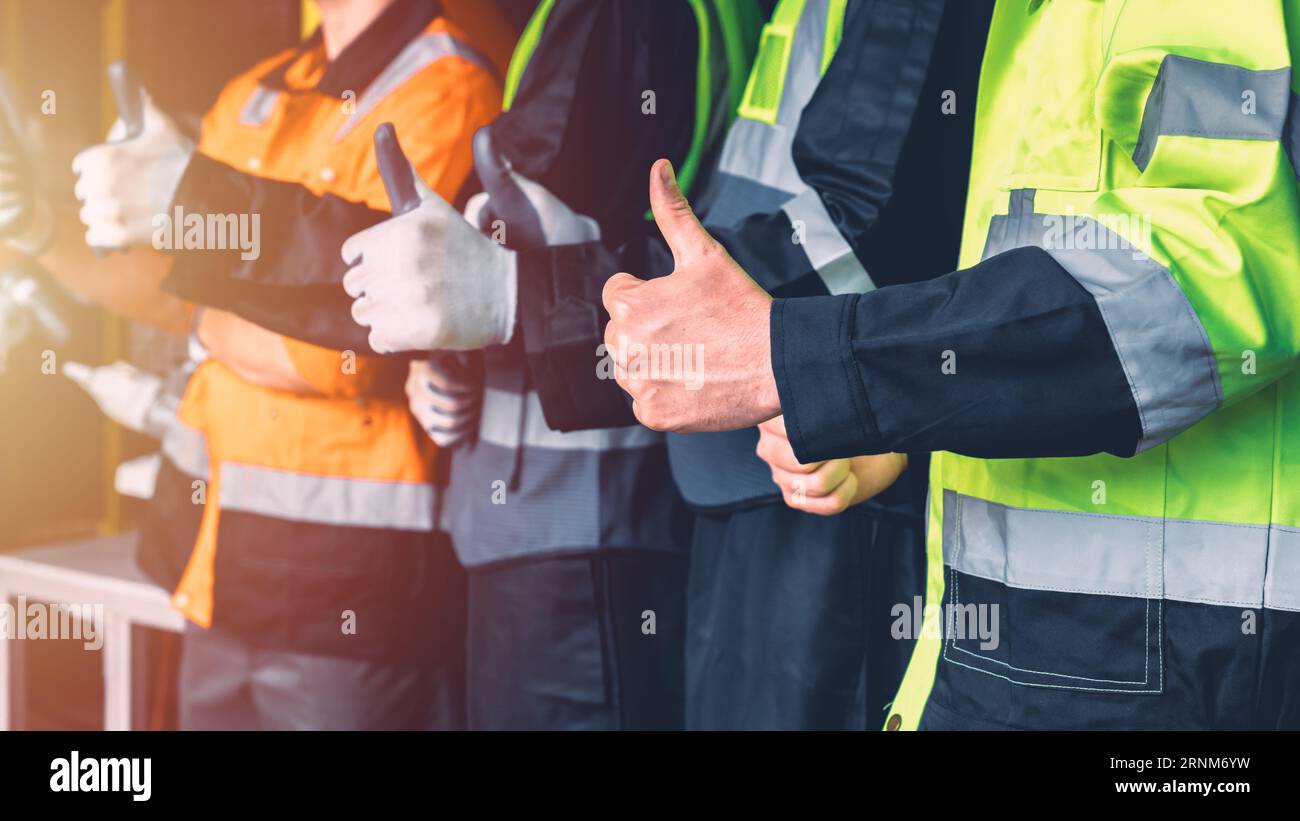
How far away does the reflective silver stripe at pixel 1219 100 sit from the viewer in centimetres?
66

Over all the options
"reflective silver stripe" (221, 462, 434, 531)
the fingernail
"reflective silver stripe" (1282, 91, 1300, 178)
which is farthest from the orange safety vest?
"reflective silver stripe" (1282, 91, 1300, 178)

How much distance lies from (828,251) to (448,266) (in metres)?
0.40

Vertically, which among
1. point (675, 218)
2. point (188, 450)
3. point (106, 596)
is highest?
point (675, 218)

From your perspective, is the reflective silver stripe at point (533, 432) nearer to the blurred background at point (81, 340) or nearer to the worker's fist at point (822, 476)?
the worker's fist at point (822, 476)

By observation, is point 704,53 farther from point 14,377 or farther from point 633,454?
point 14,377

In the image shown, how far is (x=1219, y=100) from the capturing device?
672 mm

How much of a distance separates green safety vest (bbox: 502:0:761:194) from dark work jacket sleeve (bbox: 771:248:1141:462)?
61 centimetres

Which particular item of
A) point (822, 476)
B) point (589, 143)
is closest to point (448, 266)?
point (589, 143)

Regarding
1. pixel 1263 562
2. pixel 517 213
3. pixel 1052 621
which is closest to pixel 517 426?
pixel 517 213

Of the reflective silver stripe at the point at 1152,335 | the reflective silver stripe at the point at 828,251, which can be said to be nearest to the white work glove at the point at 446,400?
the reflective silver stripe at the point at 828,251

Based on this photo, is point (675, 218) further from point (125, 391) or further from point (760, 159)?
point (125, 391)

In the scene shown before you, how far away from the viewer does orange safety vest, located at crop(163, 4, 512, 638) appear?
1367mm

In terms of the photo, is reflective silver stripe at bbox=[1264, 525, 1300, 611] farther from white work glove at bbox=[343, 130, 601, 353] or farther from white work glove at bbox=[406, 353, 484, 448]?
white work glove at bbox=[406, 353, 484, 448]

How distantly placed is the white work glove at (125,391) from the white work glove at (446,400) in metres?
0.63
